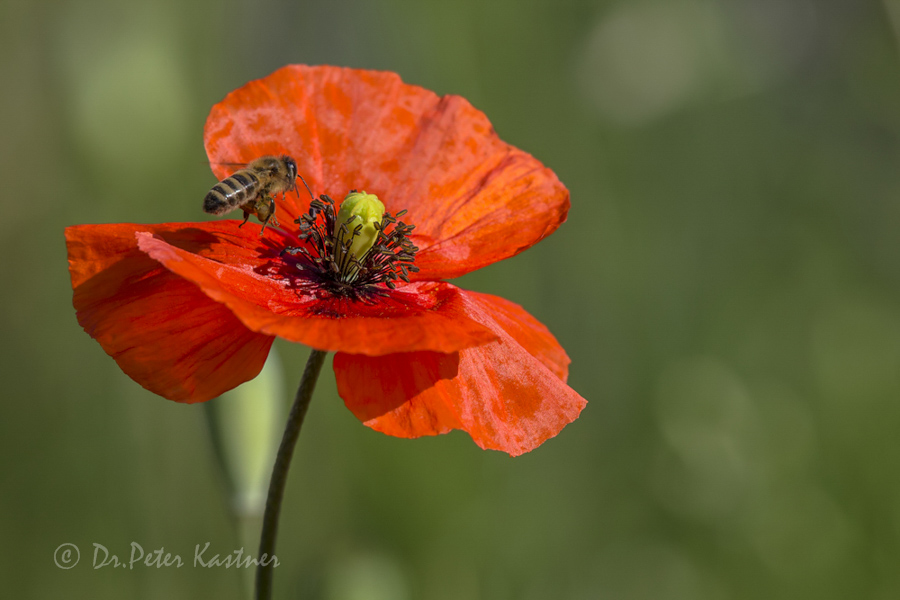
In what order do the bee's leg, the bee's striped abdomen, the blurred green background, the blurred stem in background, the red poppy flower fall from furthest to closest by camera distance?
the blurred green background < the blurred stem in background < the bee's leg < the bee's striped abdomen < the red poppy flower

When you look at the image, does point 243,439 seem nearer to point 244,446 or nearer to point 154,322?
point 244,446

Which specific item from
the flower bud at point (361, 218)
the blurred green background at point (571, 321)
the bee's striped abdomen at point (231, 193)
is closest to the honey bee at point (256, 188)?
the bee's striped abdomen at point (231, 193)

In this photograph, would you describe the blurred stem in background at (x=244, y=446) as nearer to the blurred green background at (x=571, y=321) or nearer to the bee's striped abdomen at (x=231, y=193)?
the blurred green background at (x=571, y=321)

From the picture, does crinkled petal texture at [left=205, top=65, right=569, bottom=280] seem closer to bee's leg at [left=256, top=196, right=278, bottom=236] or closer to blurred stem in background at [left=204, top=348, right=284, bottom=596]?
bee's leg at [left=256, top=196, right=278, bottom=236]

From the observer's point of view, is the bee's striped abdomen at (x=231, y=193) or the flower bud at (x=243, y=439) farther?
the flower bud at (x=243, y=439)

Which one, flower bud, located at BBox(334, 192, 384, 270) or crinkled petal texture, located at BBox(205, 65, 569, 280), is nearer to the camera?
flower bud, located at BBox(334, 192, 384, 270)

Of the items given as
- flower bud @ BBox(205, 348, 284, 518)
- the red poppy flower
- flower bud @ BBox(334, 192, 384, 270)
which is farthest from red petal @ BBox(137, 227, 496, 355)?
flower bud @ BBox(205, 348, 284, 518)

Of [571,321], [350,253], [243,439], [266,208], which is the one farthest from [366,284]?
[571,321]
